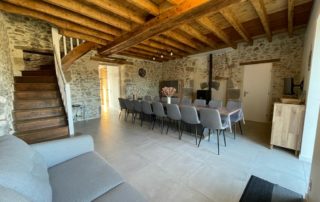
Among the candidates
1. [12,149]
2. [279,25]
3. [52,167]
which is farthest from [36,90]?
[279,25]

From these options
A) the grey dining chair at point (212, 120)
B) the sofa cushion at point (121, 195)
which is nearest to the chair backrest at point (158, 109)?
the grey dining chair at point (212, 120)

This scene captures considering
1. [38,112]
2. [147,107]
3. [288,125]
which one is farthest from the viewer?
[147,107]

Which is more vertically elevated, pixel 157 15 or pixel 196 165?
pixel 157 15

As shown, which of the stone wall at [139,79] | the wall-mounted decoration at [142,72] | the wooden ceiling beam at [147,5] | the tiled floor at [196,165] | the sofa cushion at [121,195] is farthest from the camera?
the wall-mounted decoration at [142,72]

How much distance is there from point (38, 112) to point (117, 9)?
2667 millimetres

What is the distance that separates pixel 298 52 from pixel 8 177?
5921 mm

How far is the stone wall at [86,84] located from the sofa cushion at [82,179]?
4.28m

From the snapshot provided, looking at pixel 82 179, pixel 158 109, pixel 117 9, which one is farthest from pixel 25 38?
pixel 82 179

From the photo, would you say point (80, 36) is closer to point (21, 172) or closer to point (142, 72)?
point (142, 72)

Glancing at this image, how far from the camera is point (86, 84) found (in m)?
5.34

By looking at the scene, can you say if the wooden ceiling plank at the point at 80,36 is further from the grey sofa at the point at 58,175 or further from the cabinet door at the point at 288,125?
the cabinet door at the point at 288,125

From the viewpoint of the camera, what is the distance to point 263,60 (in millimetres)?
4516

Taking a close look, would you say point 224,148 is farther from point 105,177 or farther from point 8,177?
point 8,177

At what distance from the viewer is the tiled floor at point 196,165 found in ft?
5.48
